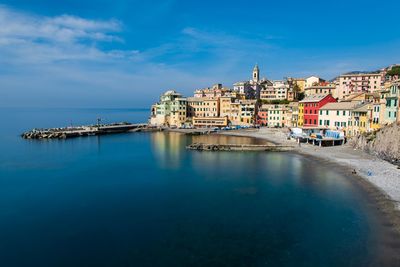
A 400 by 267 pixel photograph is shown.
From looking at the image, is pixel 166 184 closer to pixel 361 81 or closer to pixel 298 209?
pixel 298 209

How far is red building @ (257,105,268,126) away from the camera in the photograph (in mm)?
94125

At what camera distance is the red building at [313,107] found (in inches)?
2591

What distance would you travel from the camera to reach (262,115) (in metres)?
95.1

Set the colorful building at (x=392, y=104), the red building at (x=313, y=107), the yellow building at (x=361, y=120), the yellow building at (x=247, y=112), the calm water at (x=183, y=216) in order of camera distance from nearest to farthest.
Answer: the calm water at (x=183, y=216), the colorful building at (x=392, y=104), the yellow building at (x=361, y=120), the red building at (x=313, y=107), the yellow building at (x=247, y=112)

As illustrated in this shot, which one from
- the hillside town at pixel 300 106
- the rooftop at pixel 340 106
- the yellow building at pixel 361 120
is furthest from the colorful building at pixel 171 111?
the yellow building at pixel 361 120

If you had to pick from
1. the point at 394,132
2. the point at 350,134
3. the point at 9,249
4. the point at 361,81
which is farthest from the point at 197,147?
the point at 361,81

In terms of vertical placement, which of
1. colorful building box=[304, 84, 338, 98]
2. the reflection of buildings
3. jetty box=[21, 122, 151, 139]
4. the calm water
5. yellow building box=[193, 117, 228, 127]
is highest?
colorful building box=[304, 84, 338, 98]

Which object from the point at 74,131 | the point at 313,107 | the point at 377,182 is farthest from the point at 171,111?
the point at 377,182

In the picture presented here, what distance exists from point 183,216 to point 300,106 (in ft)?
186

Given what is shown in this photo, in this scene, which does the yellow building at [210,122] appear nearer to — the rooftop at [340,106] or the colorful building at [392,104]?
the rooftop at [340,106]

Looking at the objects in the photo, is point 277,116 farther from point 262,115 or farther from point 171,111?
point 171,111

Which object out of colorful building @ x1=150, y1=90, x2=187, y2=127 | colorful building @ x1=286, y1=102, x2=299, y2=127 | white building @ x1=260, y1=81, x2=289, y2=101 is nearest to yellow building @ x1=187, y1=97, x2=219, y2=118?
colorful building @ x1=150, y1=90, x2=187, y2=127

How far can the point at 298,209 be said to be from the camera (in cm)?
2622

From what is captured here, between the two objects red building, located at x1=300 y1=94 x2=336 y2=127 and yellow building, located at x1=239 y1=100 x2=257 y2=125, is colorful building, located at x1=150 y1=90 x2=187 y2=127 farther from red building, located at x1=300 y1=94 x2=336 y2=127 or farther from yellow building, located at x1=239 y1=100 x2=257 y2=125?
red building, located at x1=300 y1=94 x2=336 y2=127
